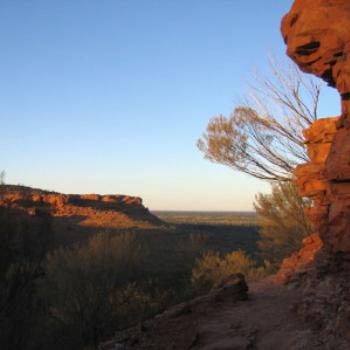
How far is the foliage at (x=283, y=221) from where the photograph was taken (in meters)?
20.7

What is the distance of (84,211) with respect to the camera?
47469 millimetres

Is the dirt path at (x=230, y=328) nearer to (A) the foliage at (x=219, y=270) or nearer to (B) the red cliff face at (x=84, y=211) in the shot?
(A) the foliage at (x=219, y=270)

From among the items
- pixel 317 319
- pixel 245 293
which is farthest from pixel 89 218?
pixel 317 319

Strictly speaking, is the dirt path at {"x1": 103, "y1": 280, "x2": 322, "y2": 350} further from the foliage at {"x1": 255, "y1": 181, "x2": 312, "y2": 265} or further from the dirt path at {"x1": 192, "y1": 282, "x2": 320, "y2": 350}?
the foliage at {"x1": 255, "y1": 181, "x2": 312, "y2": 265}

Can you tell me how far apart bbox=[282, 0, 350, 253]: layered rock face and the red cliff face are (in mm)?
27589

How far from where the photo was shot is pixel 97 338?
45.4 ft

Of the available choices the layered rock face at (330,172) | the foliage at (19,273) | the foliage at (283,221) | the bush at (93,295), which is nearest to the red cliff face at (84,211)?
the bush at (93,295)

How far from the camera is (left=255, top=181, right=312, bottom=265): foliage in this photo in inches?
816

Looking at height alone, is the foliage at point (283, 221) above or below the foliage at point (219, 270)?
above

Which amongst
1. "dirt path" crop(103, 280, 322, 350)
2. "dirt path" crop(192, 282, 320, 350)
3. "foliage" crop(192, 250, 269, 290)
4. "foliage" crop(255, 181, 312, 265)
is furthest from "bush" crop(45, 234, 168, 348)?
"foliage" crop(255, 181, 312, 265)

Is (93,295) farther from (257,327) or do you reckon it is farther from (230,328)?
(257,327)

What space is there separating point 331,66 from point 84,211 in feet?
135

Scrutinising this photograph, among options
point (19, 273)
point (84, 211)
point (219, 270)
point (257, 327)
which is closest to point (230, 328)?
point (257, 327)

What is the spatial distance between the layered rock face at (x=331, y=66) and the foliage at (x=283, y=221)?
1146cm
